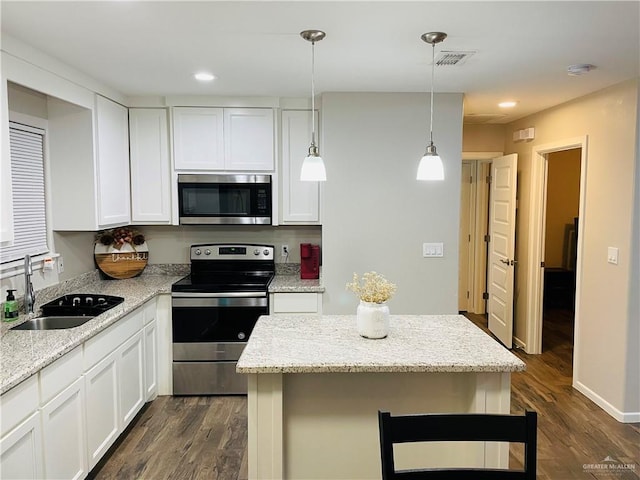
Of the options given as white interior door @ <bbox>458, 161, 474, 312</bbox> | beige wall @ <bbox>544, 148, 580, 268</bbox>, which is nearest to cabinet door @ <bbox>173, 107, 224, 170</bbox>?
white interior door @ <bbox>458, 161, 474, 312</bbox>

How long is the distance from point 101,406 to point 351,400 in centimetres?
148

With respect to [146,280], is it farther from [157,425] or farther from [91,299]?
[157,425]

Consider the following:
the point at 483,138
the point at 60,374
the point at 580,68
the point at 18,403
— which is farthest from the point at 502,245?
the point at 18,403

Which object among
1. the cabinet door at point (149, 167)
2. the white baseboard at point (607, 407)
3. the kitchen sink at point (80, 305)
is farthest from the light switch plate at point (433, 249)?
the kitchen sink at point (80, 305)

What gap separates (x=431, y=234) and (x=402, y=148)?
715 millimetres

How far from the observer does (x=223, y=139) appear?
3984 mm

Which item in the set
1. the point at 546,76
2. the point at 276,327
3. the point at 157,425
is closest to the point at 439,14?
the point at 546,76

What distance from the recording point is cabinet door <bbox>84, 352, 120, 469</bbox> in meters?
2.61

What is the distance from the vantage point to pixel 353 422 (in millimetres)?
2309

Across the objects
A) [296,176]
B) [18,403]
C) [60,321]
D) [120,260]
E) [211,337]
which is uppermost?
[296,176]

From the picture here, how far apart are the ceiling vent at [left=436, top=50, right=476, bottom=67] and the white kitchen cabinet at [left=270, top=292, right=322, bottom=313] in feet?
6.28

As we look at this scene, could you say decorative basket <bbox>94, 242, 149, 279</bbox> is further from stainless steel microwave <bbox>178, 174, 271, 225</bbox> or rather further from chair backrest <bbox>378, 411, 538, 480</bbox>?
chair backrest <bbox>378, 411, 538, 480</bbox>

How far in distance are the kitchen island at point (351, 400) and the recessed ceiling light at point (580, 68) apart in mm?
1774

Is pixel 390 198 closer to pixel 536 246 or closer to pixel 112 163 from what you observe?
pixel 536 246
